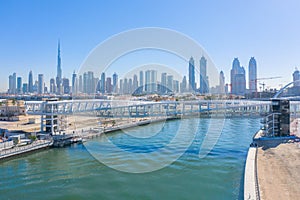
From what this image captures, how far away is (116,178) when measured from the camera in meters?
4.75

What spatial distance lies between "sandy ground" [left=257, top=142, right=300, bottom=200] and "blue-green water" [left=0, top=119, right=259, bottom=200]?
411mm

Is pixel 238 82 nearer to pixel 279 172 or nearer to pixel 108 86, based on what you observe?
pixel 108 86

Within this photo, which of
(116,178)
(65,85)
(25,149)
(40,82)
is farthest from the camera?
(40,82)

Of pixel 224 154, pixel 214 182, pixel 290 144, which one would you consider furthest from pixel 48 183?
pixel 290 144

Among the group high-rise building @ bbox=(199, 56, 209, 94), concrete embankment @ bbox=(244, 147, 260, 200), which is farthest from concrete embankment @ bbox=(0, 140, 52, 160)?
high-rise building @ bbox=(199, 56, 209, 94)

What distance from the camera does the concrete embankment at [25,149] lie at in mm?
6384

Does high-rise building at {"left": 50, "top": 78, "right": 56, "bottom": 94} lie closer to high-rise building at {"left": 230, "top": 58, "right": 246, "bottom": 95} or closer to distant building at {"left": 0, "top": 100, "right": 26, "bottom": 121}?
high-rise building at {"left": 230, "top": 58, "right": 246, "bottom": 95}

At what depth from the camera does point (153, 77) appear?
16438 millimetres

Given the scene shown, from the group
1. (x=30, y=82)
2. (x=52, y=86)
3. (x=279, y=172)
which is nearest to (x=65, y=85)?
(x=52, y=86)

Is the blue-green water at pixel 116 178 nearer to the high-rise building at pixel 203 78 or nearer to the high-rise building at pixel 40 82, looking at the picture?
the high-rise building at pixel 203 78

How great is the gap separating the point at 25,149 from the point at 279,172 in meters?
6.47

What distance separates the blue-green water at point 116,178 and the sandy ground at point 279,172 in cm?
41

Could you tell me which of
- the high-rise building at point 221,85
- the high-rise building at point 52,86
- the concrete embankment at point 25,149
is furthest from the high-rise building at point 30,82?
the concrete embankment at point 25,149

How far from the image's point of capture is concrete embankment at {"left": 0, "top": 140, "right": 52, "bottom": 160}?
6384 millimetres
